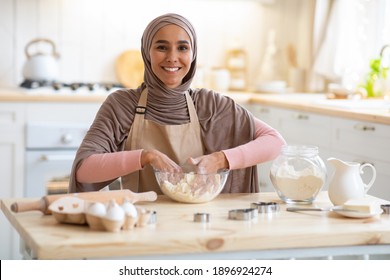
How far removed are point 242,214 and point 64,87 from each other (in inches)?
109

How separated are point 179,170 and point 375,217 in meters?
0.57

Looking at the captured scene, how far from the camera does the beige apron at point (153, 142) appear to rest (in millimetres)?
2480

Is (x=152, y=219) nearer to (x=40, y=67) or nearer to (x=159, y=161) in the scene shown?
(x=159, y=161)

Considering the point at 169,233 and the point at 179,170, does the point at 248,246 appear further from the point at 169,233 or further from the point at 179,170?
the point at 179,170

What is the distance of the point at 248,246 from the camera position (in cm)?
175

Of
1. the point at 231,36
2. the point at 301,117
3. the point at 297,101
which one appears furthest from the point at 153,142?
the point at 231,36

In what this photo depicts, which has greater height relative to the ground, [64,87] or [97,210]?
[64,87]

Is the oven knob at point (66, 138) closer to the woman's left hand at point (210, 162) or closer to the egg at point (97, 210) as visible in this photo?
the woman's left hand at point (210, 162)

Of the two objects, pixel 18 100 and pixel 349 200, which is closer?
pixel 349 200

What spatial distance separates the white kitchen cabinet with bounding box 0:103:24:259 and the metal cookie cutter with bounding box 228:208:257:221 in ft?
7.84

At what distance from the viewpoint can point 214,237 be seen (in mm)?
1729

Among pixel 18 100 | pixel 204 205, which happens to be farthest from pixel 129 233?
pixel 18 100

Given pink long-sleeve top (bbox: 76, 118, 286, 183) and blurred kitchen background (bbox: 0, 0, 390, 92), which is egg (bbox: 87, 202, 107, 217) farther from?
blurred kitchen background (bbox: 0, 0, 390, 92)

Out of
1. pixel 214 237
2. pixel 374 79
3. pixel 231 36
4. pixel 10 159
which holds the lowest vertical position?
pixel 10 159
